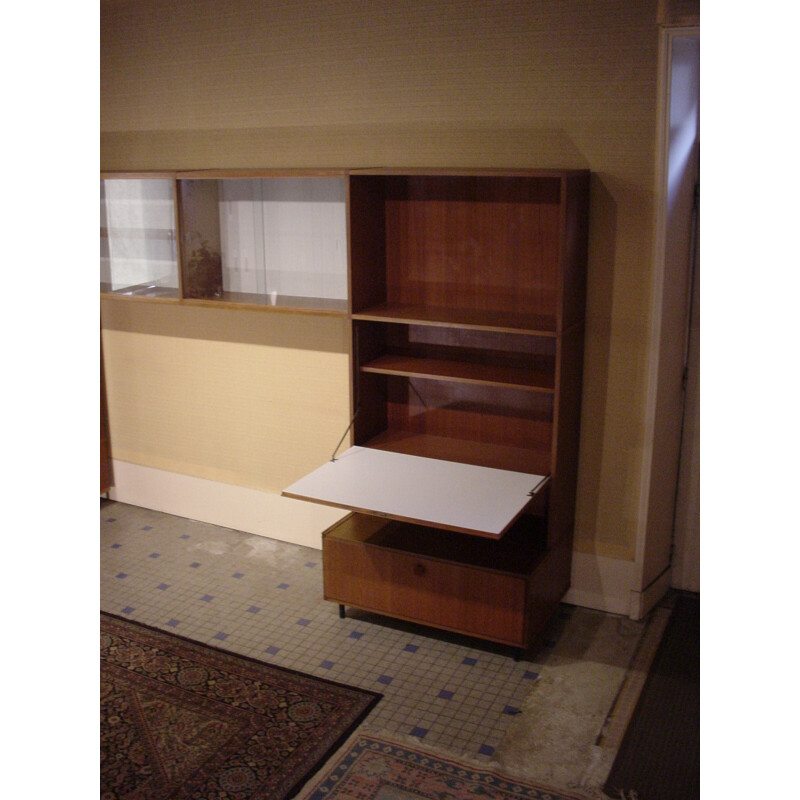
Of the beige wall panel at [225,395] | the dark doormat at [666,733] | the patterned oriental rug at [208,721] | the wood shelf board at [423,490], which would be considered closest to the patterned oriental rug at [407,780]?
the patterned oriental rug at [208,721]

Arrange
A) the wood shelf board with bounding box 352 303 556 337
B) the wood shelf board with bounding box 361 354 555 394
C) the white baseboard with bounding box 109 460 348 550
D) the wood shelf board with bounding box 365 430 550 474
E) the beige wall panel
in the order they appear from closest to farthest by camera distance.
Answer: the wood shelf board with bounding box 352 303 556 337
the wood shelf board with bounding box 361 354 555 394
the wood shelf board with bounding box 365 430 550 474
the beige wall panel
the white baseboard with bounding box 109 460 348 550

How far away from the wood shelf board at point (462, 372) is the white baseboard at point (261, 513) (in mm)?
836

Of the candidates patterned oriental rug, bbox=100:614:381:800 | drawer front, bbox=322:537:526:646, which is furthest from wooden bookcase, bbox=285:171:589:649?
patterned oriental rug, bbox=100:614:381:800

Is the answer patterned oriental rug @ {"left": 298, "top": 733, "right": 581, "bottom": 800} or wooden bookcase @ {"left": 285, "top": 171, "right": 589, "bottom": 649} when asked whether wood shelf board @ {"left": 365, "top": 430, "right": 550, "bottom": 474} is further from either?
patterned oriental rug @ {"left": 298, "top": 733, "right": 581, "bottom": 800}

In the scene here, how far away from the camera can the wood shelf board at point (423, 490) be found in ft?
9.78

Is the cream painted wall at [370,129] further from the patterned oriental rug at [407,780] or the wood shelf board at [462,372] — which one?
the patterned oriental rug at [407,780]

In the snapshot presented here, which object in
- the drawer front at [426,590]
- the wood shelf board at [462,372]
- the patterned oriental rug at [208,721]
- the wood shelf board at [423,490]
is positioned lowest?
the patterned oriental rug at [208,721]

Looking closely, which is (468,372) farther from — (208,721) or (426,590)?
(208,721)

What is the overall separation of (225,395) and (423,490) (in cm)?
151

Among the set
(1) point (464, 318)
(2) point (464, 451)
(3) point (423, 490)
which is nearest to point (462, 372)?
(1) point (464, 318)

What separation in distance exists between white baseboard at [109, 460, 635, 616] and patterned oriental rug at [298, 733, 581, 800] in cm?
117

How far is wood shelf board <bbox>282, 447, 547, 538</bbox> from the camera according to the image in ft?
9.78
